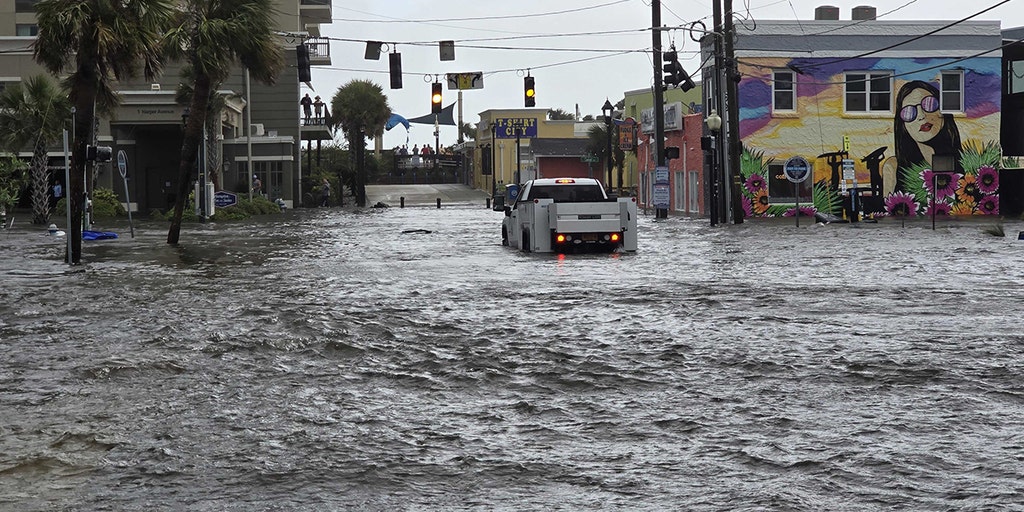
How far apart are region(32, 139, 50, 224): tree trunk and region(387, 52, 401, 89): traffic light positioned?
12.8 meters

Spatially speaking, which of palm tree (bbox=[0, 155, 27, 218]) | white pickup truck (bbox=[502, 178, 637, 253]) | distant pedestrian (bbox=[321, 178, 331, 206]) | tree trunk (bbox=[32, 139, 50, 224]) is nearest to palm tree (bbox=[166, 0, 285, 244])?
white pickup truck (bbox=[502, 178, 637, 253])

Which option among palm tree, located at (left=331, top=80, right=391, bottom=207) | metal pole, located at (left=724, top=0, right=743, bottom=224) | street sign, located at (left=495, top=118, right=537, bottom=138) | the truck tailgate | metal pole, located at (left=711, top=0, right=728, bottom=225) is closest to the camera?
the truck tailgate

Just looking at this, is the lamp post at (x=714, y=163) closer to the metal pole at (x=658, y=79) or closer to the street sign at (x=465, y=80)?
the metal pole at (x=658, y=79)

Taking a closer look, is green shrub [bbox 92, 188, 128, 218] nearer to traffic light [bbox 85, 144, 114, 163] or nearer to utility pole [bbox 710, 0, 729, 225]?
traffic light [bbox 85, 144, 114, 163]

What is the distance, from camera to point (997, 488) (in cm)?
656

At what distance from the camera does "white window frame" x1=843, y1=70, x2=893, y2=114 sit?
50750 millimetres

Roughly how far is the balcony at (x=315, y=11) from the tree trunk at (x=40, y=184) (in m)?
40.4

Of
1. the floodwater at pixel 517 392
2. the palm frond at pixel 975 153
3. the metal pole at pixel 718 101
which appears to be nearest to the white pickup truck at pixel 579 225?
the floodwater at pixel 517 392

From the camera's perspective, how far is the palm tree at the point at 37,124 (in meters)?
46.2

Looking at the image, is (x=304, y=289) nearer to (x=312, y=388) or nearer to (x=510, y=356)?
Answer: (x=510, y=356)

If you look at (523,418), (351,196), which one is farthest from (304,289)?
(351,196)

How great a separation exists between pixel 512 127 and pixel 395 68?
212 feet

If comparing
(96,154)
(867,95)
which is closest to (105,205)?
(96,154)

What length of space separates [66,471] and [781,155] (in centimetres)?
4534
